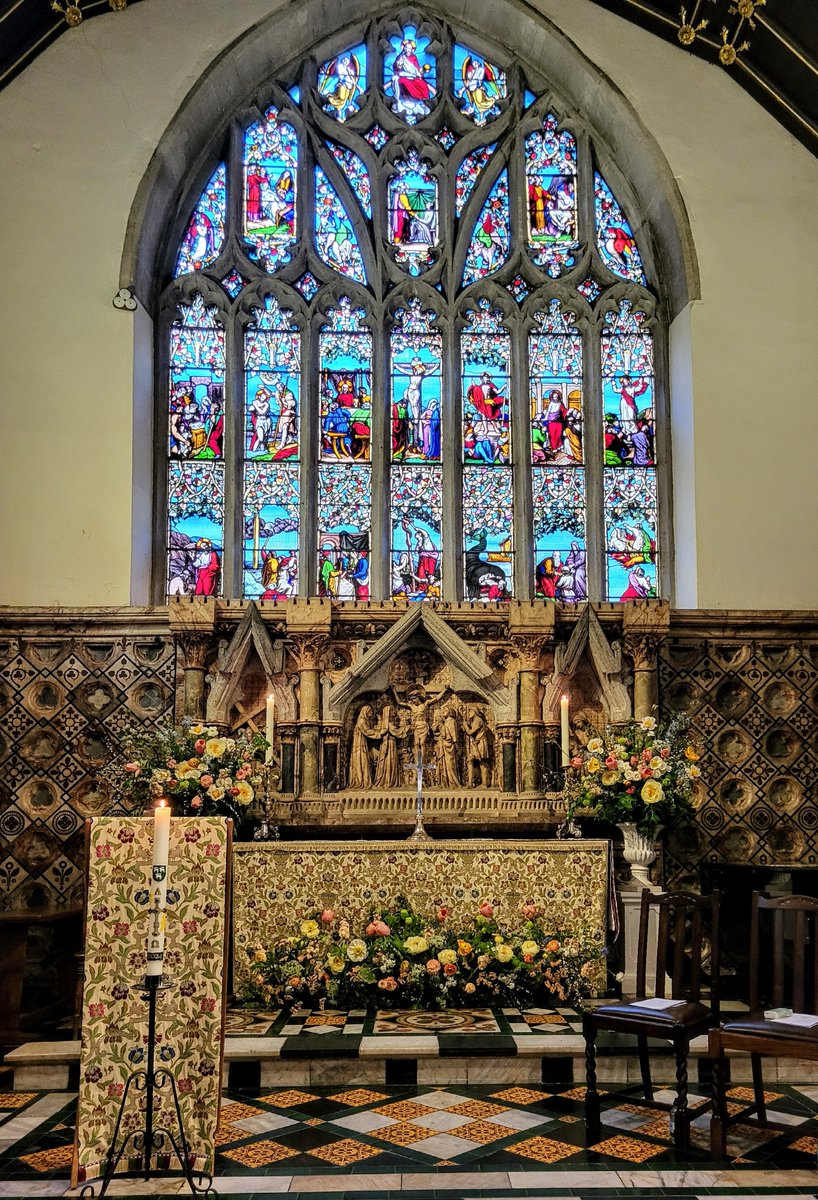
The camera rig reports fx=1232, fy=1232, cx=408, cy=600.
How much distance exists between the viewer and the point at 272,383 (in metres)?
11.2

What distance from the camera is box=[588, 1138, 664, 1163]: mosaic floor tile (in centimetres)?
525

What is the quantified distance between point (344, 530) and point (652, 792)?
4.18m

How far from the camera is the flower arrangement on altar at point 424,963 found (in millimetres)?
7352

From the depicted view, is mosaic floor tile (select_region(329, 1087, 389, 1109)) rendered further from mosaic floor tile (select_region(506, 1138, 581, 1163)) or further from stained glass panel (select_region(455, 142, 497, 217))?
stained glass panel (select_region(455, 142, 497, 217))

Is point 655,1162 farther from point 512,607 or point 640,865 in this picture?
point 512,607

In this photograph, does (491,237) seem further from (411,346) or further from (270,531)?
(270,531)

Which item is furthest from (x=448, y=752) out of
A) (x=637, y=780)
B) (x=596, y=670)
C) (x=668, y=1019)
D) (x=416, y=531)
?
(x=668, y=1019)

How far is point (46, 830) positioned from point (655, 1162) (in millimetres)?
5591

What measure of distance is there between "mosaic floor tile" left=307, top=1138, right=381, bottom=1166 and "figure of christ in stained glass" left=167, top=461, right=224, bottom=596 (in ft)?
19.6

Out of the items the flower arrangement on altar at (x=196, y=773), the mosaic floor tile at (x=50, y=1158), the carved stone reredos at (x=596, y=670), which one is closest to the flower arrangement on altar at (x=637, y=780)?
the carved stone reredos at (x=596, y=670)

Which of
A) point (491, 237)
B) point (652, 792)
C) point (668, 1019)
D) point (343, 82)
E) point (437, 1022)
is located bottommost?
point (437, 1022)

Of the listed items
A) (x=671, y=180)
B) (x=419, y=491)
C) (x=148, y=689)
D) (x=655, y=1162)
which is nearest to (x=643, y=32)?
(x=671, y=180)

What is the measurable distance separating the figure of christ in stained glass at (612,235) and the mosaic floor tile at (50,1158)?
29.4 feet

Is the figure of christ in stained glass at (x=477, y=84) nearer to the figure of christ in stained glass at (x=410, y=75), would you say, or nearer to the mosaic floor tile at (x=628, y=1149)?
the figure of christ in stained glass at (x=410, y=75)
